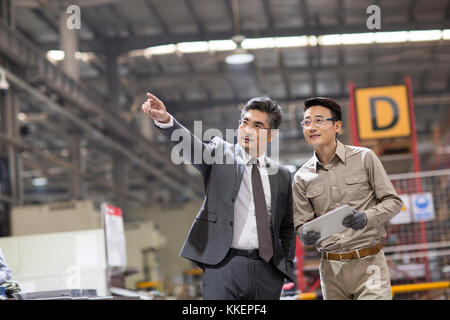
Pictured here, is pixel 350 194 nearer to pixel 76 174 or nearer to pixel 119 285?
pixel 119 285

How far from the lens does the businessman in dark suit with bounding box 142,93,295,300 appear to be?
2.94 m

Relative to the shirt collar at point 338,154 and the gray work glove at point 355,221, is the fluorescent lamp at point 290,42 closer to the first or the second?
the shirt collar at point 338,154

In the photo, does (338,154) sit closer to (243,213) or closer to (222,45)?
(243,213)

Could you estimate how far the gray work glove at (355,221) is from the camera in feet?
9.36

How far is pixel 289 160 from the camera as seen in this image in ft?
78.1

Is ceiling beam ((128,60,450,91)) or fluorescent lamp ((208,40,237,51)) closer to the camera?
fluorescent lamp ((208,40,237,51))

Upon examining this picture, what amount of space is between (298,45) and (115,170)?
5.48 metres

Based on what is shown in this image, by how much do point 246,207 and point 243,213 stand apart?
3cm

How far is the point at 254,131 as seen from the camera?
3.14 meters

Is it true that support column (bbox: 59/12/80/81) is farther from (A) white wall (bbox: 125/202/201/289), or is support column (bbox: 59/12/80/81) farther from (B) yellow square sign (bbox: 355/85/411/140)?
(B) yellow square sign (bbox: 355/85/411/140)

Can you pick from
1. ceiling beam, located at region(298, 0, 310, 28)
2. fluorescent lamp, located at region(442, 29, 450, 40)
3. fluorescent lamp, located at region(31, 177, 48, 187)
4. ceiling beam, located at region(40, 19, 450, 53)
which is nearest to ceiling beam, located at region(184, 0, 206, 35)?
ceiling beam, located at region(40, 19, 450, 53)

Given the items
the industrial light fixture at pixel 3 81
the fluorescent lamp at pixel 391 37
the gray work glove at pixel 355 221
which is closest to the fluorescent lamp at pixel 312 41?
the fluorescent lamp at pixel 391 37

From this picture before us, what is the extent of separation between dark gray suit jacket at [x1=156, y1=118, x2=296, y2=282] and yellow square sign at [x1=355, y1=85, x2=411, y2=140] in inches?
229
